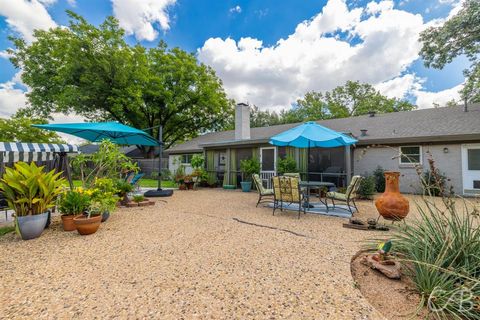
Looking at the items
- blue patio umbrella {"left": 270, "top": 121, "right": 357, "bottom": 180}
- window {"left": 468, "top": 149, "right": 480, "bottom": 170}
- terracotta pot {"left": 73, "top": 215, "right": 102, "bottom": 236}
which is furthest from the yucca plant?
window {"left": 468, "top": 149, "right": 480, "bottom": 170}

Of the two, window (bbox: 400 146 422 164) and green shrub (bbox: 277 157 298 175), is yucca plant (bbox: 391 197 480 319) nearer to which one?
green shrub (bbox: 277 157 298 175)

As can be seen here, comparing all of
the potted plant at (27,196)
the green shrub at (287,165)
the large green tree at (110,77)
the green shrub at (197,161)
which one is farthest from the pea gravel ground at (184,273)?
the large green tree at (110,77)

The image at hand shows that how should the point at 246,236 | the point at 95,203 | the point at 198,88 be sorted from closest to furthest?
the point at 246,236, the point at 95,203, the point at 198,88

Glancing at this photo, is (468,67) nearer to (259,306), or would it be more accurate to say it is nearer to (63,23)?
(259,306)

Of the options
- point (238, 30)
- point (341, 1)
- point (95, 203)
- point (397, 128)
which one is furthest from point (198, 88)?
point (95, 203)

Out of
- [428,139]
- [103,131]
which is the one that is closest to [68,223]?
[103,131]

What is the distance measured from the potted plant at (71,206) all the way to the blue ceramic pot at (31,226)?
358mm

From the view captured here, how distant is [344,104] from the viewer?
25.9 m

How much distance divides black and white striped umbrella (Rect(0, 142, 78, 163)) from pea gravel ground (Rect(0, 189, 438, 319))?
1.60 meters

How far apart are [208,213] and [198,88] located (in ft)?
54.6

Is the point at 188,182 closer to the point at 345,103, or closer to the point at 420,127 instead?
the point at 420,127

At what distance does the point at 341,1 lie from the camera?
8.97m

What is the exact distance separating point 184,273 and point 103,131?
638cm

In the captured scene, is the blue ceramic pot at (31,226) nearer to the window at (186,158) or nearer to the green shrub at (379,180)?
the green shrub at (379,180)
